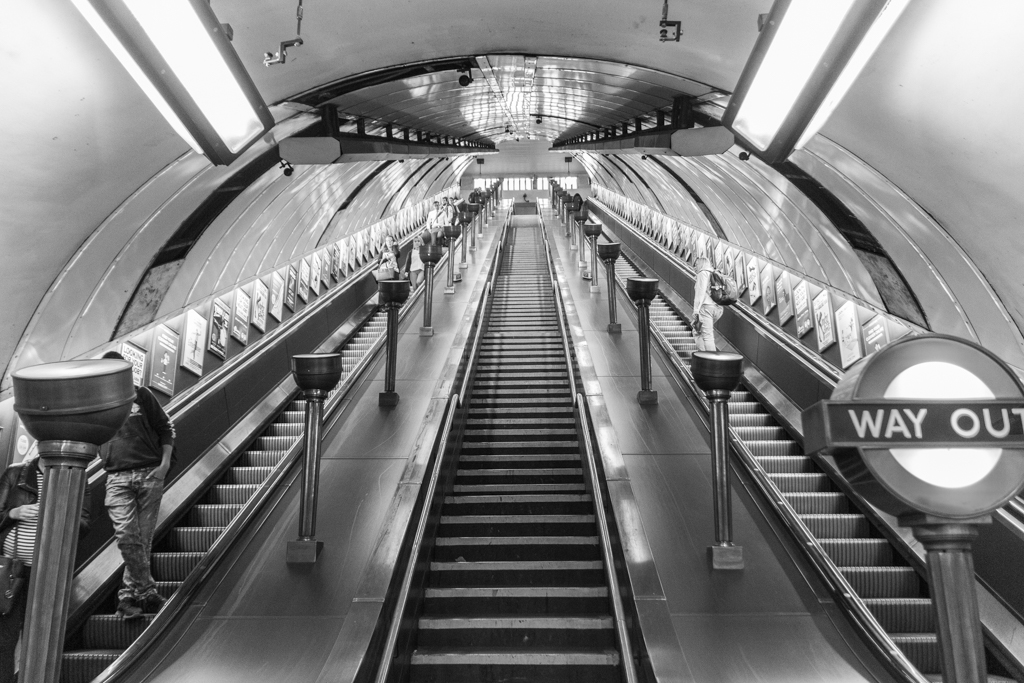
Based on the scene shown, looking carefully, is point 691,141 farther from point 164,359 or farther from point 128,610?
point 128,610

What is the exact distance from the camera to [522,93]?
14055 mm

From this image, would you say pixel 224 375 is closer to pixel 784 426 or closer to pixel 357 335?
pixel 357 335

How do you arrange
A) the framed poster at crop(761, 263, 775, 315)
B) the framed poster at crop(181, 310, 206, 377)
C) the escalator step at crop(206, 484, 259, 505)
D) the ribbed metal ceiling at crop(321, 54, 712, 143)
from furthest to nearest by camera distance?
the framed poster at crop(761, 263, 775, 315), the ribbed metal ceiling at crop(321, 54, 712, 143), the framed poster at crop(181, 310, 206, 377), the escalator step at crop(206, 484, 259, 505)

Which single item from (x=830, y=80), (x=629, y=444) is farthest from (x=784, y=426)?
(x=830, y=80)

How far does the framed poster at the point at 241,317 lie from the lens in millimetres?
10508

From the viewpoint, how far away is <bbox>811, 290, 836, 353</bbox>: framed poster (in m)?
10.5

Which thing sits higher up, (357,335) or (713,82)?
(713,82)

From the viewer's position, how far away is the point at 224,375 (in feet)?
23.6

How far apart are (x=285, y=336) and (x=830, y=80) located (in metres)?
6.93

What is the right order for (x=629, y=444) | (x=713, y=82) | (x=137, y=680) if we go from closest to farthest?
(x=137, y=680)
(x=629, y=444)
(x=713, y=82)

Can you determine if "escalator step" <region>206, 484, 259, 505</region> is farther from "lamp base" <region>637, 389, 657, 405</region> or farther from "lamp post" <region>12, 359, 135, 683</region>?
"lamp post" <region>12, 359, 135, 683</region>

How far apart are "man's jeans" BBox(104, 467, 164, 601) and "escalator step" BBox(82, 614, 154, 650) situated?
14 cm

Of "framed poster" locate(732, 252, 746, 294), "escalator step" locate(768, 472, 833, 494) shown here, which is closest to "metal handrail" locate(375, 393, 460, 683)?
"escalator step" locate(768, 472, 833, 494)

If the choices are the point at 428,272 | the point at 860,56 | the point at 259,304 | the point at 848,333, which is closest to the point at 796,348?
the point at 848,333
